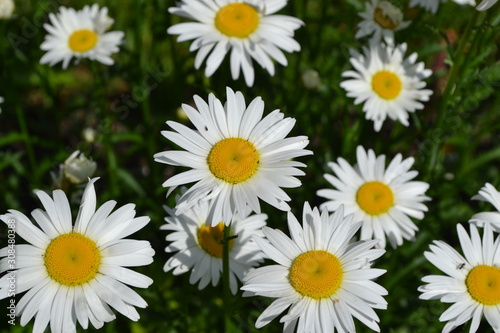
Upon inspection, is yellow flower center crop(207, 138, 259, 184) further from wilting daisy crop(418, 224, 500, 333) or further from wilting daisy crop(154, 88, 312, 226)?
wilting daisy crop(418, 224, 500, 333)

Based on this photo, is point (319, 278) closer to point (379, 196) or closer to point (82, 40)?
point (379, 196)

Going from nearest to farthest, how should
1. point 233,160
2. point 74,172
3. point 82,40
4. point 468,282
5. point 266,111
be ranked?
point 233,160
point 468,282
point 74,172
point 82,40
point 266,111

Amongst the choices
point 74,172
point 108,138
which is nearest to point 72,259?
point 74,172

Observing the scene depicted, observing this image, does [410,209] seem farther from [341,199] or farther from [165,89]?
[165,89]

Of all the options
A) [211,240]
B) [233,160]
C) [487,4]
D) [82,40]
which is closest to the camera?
[233,160]

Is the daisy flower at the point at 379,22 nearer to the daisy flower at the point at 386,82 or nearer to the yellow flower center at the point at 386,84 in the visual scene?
the daisy flower at the point at 386,82

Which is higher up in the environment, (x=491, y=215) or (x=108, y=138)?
(x=108, y=138)

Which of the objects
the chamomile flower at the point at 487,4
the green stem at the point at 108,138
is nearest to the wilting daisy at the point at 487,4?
the chamomile flower at the point at 487,4

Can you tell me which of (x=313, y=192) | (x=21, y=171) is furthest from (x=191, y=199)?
(x=21, y=171)
